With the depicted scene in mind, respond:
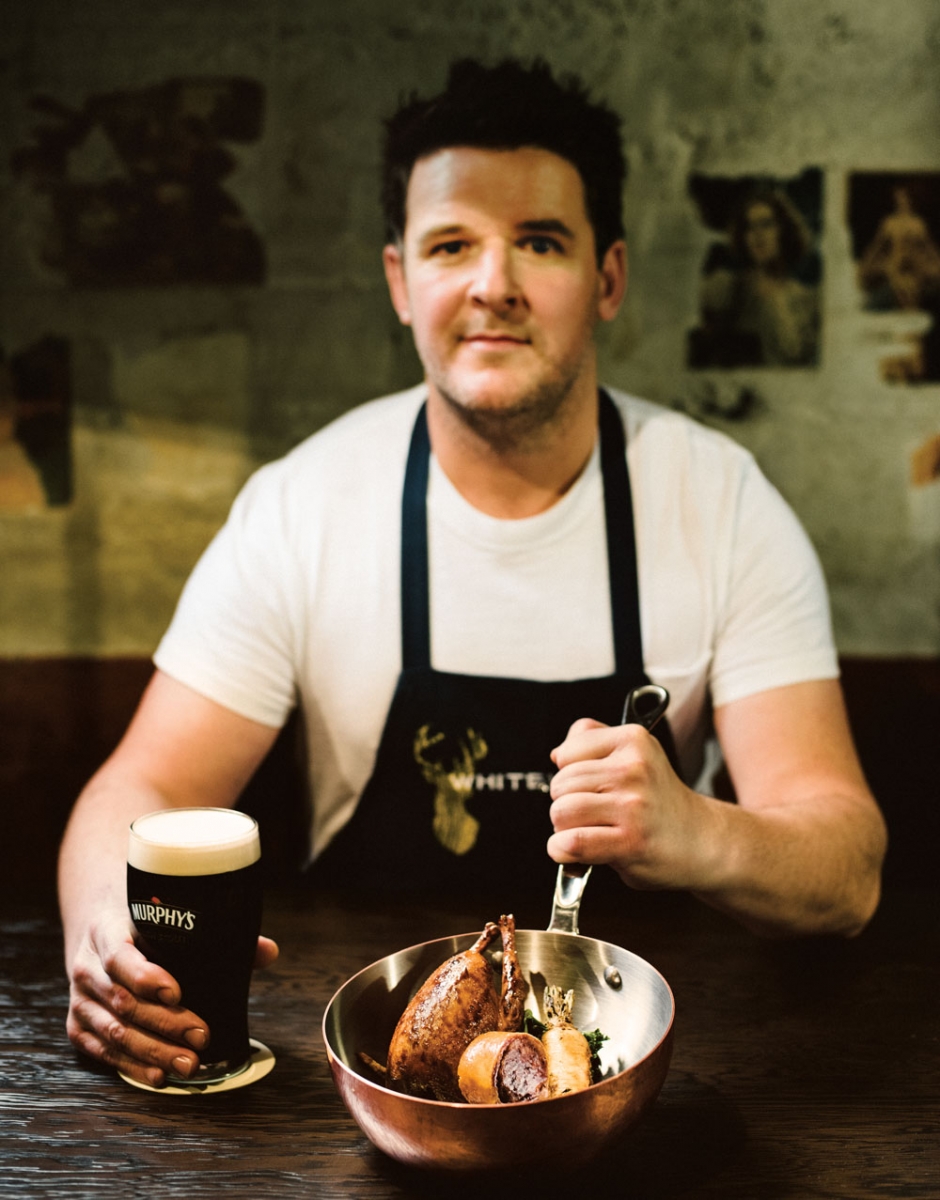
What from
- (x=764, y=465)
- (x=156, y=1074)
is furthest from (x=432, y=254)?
(x=156, y=1074)

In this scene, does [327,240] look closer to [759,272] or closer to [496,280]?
[496,280]

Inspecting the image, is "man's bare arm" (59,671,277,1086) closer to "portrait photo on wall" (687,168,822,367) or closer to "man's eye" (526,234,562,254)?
"man's eye" (526,234,562,254)

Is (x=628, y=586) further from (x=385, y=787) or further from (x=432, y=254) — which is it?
(x=432, y=254)

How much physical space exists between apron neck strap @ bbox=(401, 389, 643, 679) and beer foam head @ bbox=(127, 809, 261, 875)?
79 cm

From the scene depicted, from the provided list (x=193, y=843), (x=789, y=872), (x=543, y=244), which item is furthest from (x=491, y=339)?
(x=193, y=843)

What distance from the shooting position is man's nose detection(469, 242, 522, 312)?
1.81 m

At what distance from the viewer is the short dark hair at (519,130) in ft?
6.25

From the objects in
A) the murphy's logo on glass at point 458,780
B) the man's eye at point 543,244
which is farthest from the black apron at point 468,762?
the man's eye at point 543,244

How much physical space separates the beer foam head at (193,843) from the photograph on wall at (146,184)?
1.73 metres

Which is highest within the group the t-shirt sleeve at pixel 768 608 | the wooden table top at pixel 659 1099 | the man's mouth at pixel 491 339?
the man's mouth at pixel 491 339

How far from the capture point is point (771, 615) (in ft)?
5.90

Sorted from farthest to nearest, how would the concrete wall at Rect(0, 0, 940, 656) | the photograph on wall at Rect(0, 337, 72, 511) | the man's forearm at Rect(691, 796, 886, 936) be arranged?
1. the photograph on wall at Rect(0, 337, 72, 511)
2. the concrete wall at Rect(0, 0, 940, 656)
3. the man's forearm at Rect(691, 796, 886, 936)

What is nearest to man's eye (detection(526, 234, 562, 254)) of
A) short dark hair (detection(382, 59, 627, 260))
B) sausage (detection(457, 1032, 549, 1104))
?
short dark hair (detection(382, 59, 627, 260))

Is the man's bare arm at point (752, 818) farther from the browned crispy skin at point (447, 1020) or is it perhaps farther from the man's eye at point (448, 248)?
the man's eye at point (448, 248)
